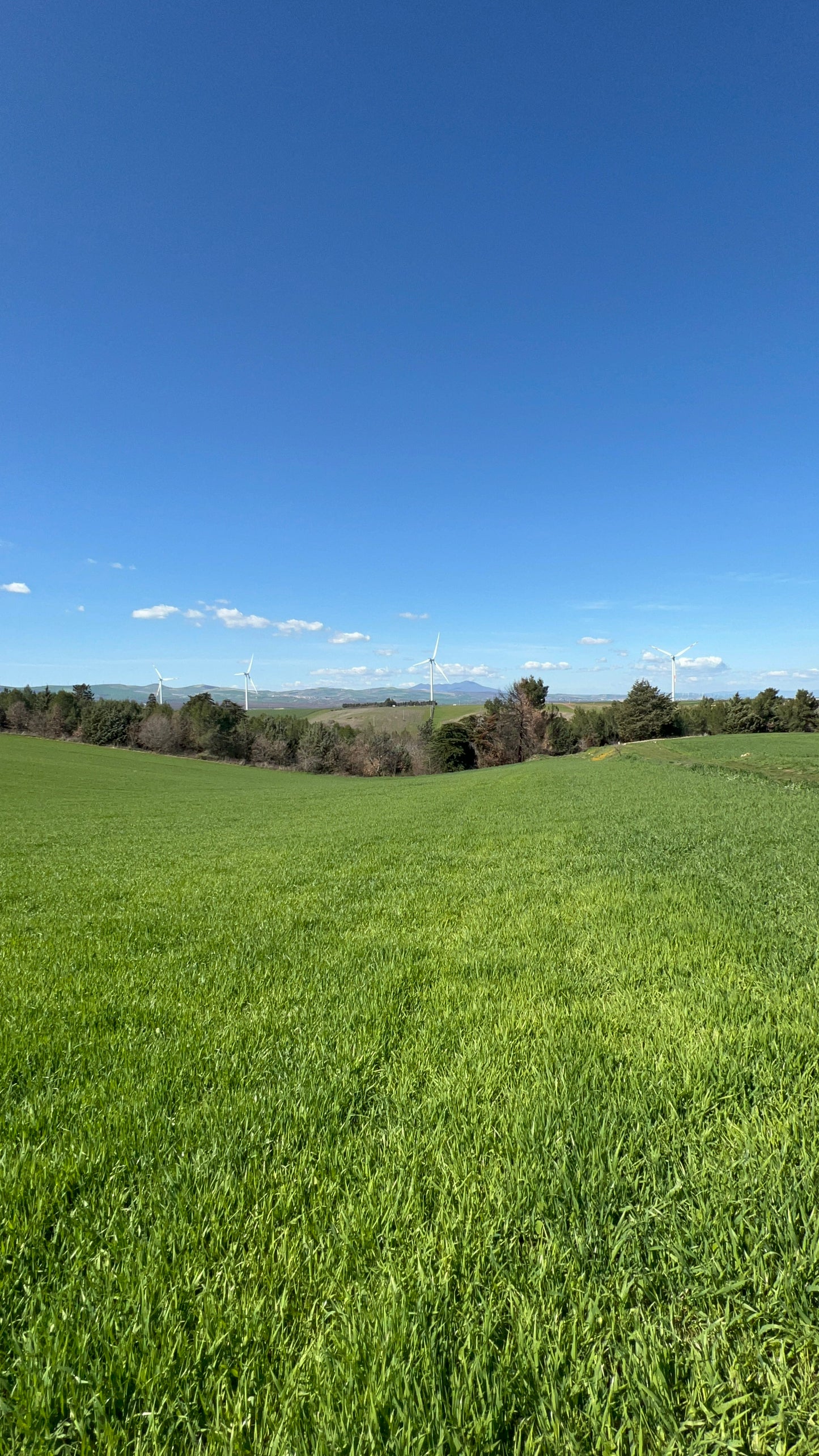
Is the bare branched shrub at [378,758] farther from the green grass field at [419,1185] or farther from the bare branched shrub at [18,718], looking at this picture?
the green grass field at [419,1185]

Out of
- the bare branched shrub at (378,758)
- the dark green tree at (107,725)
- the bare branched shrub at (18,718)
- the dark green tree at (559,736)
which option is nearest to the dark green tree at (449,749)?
the bare branched shrub at (378,758)

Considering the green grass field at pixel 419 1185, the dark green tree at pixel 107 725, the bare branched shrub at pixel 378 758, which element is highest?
the dark green tree at pixel 107 725

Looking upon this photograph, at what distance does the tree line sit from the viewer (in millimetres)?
102312

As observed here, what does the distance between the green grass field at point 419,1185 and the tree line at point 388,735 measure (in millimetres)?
94756

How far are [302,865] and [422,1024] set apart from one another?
761cm

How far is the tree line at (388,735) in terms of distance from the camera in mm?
102312

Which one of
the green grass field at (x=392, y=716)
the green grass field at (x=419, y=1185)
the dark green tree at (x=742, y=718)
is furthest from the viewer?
the green grass field at (x=392, y=716)

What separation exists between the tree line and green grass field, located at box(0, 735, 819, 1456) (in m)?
94.8

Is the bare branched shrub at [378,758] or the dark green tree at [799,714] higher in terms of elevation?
the dark green tree at [799,714]

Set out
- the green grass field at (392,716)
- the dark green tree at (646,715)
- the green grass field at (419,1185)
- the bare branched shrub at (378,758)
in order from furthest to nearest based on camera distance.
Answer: the green grass field at (392,716) → the bare branched shrub at (378,758) → the dark green tree at (646,715) → the green grass field at (419,1185)

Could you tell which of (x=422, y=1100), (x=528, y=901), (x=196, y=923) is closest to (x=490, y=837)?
(x=528, y=901)

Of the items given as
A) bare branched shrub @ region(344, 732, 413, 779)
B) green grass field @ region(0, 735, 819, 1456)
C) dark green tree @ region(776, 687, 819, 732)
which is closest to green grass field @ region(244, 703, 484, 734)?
bare branched shrub @ region(344, 732, 413, 779)

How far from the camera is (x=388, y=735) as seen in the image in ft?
378

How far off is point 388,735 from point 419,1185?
113 m
